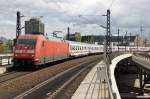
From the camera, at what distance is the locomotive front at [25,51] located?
38.5 meters

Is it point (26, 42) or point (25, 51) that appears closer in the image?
point (25, 51)

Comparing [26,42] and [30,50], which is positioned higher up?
[26,42]

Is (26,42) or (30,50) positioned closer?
(30,50)

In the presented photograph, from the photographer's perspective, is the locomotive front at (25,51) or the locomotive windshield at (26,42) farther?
the locomotive windshield at (26,42)

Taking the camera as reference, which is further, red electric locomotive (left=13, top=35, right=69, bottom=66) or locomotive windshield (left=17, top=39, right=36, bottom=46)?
locomotive windshield (left=17, top=39, right=36, bottom=46)

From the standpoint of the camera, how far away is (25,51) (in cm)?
3872

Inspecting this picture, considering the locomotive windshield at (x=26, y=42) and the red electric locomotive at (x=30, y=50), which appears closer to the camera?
the red electric locomotive at (x=30, y=50)

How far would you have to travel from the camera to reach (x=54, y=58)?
48.3m

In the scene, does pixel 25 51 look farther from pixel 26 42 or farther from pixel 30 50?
pixel 26 42

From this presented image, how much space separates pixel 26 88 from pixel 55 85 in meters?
2.51

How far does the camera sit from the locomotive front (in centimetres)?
3850

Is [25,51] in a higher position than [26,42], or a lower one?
lower

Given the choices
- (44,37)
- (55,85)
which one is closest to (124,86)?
(44,37)

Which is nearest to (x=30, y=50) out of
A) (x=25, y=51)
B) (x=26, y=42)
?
(x=25, y=51)
